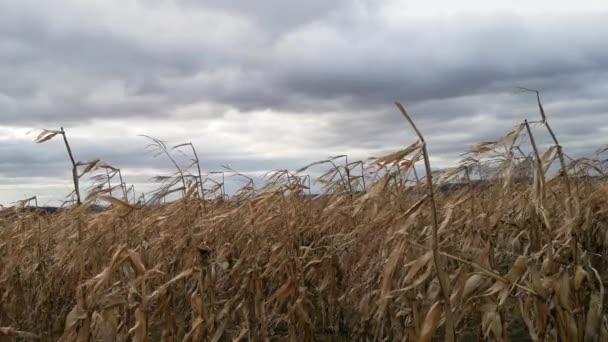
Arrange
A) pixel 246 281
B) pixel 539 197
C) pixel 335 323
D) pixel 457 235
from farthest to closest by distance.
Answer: pixel 335 323 < pixel 246 281 < pixel 457 235 < pixel 539 197

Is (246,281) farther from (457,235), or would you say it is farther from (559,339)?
(559,339)

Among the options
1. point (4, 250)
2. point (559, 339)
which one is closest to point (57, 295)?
point (4, 250)

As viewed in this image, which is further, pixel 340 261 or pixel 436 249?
pixel 340 261

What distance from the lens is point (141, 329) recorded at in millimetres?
3578

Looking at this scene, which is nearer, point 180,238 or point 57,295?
point 180,238

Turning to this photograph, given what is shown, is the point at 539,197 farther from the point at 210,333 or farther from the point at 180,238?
the point at 180,238

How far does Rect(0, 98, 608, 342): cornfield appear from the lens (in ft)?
10.1

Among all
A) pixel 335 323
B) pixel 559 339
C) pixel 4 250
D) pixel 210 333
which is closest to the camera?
pixel 559 339

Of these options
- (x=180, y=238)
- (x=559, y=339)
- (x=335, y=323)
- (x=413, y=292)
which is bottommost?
(x=335, y=323)

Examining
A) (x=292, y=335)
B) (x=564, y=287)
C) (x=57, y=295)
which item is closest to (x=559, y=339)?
(x=564, y=287)

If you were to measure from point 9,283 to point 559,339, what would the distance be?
5539 mm

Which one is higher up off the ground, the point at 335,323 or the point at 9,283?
the point at 9,283

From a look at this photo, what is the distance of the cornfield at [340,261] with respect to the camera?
10.1 ft

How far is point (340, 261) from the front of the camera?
5.54 metres
